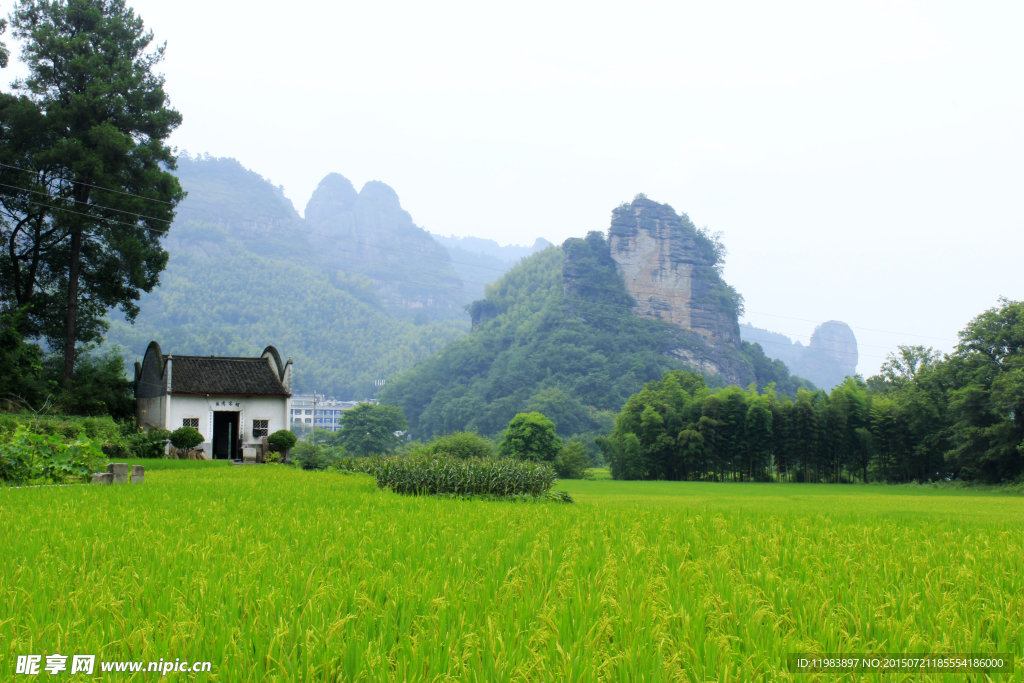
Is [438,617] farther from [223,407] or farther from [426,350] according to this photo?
[426,350]

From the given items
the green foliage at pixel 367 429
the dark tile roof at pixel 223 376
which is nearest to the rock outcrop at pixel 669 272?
the green foliage at pixel 367 429

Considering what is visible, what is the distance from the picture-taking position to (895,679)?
213 centimetres

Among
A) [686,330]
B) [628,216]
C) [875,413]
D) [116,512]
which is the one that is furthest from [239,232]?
[116,512]

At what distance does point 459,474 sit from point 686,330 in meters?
95.1

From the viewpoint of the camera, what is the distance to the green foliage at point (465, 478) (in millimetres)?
12305

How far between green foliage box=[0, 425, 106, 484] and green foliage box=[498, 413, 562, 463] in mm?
26012

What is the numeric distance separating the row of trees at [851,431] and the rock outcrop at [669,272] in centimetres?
6830

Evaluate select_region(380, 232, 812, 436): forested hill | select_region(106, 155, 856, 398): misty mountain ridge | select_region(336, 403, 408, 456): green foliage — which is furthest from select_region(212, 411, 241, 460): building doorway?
select_region(106, 155, 856, 398): misty mountain ridge

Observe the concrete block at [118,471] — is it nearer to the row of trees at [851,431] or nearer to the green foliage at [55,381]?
the green foliage at [55,381]

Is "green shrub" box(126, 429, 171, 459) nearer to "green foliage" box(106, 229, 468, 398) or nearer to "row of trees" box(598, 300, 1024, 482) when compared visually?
"row of trees" box(598, 300, 1024, 482)

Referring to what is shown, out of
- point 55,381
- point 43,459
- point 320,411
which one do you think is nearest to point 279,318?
point 320,411

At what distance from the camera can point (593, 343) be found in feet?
314

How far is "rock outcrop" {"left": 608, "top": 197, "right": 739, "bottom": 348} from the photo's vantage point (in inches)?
4112

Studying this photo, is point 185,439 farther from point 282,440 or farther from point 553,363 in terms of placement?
point 553,363
